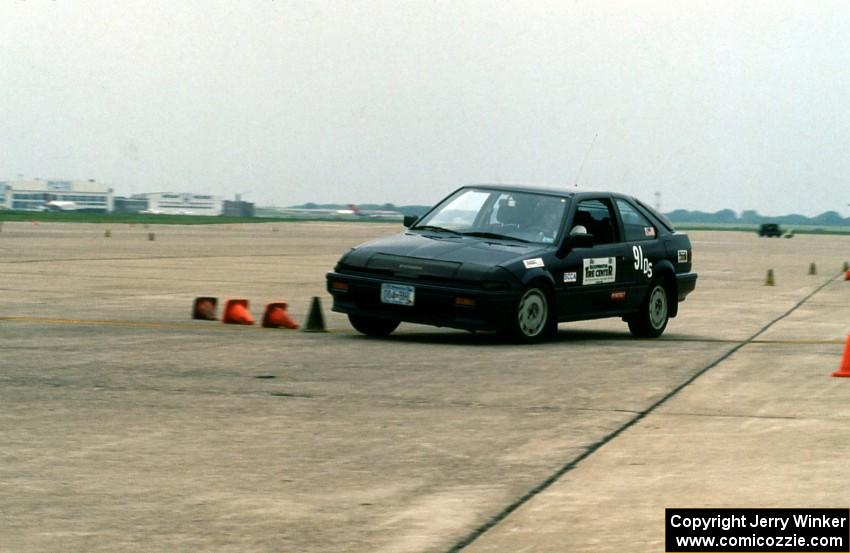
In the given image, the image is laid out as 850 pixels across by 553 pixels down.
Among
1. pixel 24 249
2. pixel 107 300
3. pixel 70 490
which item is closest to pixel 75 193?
pixel 24 249

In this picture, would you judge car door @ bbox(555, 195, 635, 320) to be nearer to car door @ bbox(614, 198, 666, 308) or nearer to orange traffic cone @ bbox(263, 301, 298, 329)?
car door @ bbox(614, 198, 666, 308)

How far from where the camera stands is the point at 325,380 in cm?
947

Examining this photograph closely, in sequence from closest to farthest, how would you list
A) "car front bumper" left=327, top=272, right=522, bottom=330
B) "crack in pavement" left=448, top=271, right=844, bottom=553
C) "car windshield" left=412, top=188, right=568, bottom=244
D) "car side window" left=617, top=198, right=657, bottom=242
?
"crack in pavement" left=448, top=271, right=844, bottom=553 < "car front bumper" left=327, top=272, right=522, bottom=330 < "car windshield" left=412, top=188, right=568, bottom=244 < "car side window" left=617, top=198, right=657, bottom=242

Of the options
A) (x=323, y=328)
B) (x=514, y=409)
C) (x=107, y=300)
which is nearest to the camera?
(x=514, y=409)

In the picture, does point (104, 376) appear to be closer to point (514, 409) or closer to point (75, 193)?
point (514, 409)

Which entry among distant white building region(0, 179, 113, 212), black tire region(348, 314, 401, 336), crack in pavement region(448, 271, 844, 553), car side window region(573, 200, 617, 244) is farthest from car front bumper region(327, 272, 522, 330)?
distant white building region(0, 179, 113, 212)

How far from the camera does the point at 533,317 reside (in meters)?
12.8

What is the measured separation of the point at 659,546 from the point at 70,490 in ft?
7.91

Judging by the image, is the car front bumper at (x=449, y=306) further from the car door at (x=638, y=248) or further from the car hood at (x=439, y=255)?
the car door at (x=638, y=248)

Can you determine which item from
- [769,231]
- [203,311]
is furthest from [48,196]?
[203,311]

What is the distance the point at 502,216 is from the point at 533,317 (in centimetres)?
136

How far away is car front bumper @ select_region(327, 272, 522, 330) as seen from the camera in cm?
1230

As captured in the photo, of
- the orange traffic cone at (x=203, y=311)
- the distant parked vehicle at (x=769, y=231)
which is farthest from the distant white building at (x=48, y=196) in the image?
the orange traffic cone at (x=203, y=311)

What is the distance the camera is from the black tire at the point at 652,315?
14.3 meters
